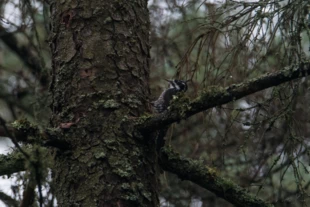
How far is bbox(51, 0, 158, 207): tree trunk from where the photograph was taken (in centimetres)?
267

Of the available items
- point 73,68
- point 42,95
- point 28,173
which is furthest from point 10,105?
point 28,173

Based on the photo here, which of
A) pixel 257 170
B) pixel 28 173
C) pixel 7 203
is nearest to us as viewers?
pixel 28 173

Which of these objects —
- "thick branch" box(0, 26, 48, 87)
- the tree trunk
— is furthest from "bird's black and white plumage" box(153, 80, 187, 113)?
"thick branch" box(0, 26, 48, 87)

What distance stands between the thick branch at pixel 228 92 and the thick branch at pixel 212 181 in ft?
1.17

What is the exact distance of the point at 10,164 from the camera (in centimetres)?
265

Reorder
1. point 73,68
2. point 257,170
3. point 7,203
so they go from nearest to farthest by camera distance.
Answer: point 73,68 < point 7,203 < point 257,170

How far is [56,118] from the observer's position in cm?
286

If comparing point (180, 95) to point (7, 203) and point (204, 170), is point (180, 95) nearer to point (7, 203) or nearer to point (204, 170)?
point (204, 170)

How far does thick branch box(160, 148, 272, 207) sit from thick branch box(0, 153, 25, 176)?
664mm

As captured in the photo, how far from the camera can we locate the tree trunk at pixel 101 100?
267 cm

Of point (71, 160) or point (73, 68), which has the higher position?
point (73, 68)

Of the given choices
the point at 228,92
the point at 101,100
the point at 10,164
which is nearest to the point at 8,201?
the point at 10,164

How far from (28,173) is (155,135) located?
106cm

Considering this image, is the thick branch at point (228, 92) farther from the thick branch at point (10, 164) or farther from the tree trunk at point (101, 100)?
the thick branch at point (10, 164)
